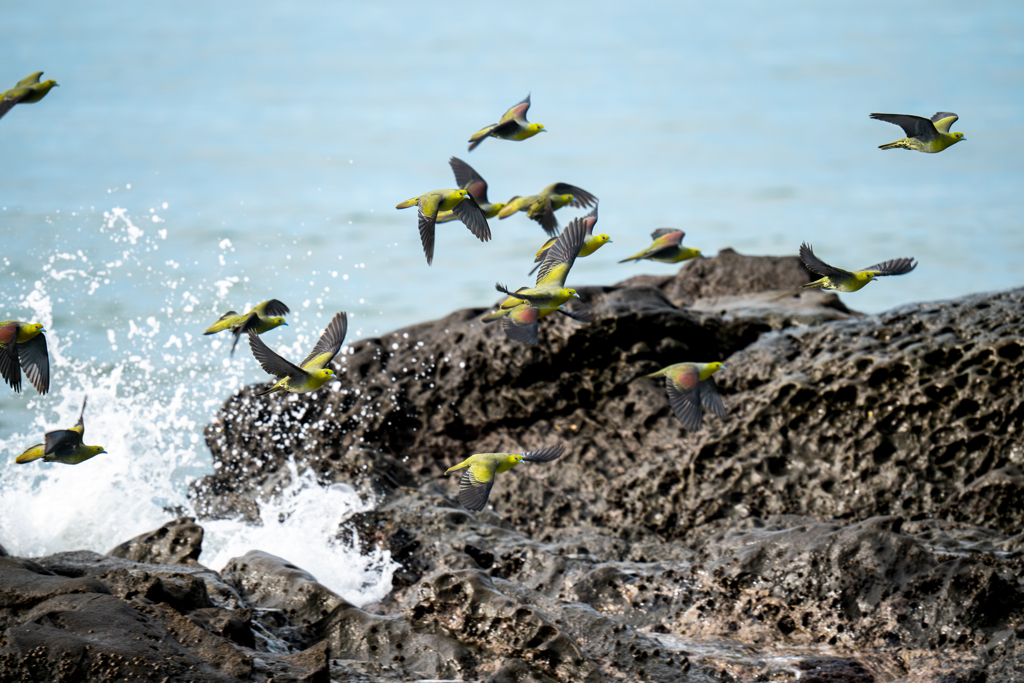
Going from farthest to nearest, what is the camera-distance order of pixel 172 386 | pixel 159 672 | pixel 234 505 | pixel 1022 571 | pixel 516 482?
pixel 172 386
pixel 516 482
pixel 234 505
pixel 1022 571
pixel 159 672

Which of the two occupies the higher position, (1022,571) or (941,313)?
(941,313)

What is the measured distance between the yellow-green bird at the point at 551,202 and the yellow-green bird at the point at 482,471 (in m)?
1.34

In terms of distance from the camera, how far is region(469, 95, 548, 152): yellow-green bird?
4.31m

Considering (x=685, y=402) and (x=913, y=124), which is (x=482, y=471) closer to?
(x=685, y=402)

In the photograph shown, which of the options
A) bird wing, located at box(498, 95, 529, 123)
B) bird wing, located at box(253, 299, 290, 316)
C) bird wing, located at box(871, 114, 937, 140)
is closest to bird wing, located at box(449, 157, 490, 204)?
bird wing, located at box(498, 95, 529, 123)

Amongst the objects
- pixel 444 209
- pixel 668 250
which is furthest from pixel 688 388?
pixel 444 209

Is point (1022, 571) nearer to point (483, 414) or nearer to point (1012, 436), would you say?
point (1012, 436)

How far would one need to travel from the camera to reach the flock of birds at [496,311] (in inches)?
140

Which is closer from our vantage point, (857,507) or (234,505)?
(857,507)

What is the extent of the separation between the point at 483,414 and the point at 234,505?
2.27m

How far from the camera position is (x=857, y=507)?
6156 mm

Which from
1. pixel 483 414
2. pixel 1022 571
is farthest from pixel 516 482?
pixel 1022 571

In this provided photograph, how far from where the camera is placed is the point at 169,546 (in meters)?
5.07

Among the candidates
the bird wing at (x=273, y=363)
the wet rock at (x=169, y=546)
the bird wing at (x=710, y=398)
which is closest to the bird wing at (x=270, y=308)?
the bird wing at (x=273, y=363)
